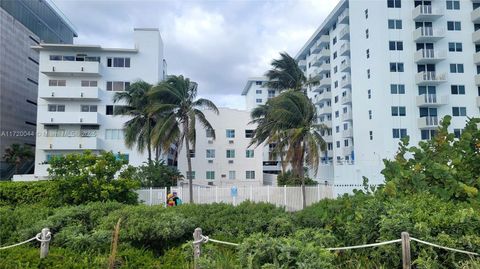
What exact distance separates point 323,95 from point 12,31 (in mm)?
40380

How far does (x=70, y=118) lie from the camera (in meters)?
34.2

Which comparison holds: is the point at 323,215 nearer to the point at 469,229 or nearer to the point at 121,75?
the point at 469,229

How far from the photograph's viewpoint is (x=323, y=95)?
159ft

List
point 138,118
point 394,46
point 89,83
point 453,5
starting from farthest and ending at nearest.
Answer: point 89,83
point 453,5
point 394,46
point 138,118

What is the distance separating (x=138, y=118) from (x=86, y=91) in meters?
8.81

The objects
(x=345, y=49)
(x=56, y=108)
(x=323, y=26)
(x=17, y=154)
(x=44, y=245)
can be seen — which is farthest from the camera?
(x=323, y=26)

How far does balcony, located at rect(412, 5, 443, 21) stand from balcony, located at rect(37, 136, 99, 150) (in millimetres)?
33549

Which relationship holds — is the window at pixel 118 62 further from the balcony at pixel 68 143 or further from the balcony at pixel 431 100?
the balcony at pixel 431 100

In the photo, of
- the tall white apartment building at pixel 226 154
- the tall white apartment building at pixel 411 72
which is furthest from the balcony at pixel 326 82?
the tall white apartment building at pixel 226 154

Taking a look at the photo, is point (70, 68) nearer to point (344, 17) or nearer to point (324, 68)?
point (344, 17)

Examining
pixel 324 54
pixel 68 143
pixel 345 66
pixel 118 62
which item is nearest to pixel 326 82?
pixel 324 54

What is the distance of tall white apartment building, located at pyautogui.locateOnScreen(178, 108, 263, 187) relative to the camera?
132 ft

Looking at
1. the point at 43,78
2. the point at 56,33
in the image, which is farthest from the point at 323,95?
the point at 56,33

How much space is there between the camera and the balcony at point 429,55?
3347cm
